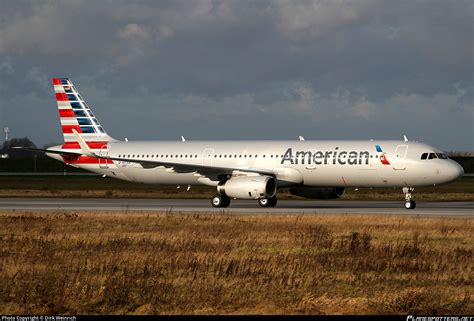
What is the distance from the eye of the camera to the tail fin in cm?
5853

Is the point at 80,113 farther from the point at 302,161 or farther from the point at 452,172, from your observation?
the point at 452,172

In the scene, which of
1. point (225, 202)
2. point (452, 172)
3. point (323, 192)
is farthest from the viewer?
point (323, 192)

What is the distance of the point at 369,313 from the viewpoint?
589 inches

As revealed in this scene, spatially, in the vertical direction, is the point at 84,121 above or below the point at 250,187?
above

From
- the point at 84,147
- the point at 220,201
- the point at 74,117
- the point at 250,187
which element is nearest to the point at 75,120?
the point at 74,117

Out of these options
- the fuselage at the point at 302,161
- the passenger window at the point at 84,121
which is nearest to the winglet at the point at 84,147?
the fuselage at the point at 302,161

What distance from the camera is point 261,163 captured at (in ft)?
168

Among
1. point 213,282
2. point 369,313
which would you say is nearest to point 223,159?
point 213,282

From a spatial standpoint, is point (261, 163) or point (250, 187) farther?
point (261, 163)

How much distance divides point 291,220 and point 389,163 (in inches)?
503

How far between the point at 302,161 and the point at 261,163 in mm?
2827

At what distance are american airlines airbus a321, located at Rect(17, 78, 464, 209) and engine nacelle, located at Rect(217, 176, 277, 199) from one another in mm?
53

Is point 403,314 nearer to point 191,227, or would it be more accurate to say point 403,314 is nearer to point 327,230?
point 327,230

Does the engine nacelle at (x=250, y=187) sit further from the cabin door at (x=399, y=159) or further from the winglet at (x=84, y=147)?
the winglet at (x=84, y=147)
